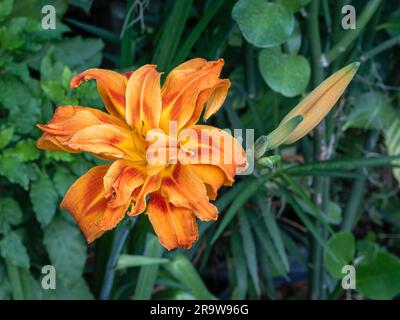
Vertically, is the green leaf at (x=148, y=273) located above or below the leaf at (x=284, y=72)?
below

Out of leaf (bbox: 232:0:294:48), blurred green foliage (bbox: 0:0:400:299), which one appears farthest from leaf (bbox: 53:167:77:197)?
leaf (bbox: 232:0:294:48)

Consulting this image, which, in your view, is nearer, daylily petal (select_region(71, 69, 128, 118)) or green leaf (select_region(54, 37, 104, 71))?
daylily petal (select_region(71, 69, 128, 118))

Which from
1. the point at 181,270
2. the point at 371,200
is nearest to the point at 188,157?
the point at 181,270

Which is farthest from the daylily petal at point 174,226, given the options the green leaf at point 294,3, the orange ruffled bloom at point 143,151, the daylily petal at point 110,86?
the green leaf at point 294,3

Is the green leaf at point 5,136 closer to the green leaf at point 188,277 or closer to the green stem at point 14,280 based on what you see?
the green stem at point 14,280

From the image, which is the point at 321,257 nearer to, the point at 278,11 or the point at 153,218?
the point at 278,11

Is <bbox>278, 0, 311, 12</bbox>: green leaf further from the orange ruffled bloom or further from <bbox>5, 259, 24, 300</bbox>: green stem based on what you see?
<bbox>5, 259, 24, 300</bbox>: green stem
